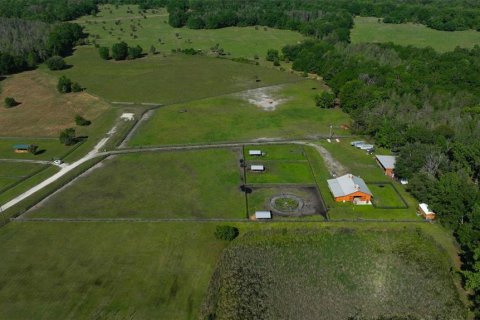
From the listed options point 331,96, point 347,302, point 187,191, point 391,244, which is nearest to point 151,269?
point 187,191

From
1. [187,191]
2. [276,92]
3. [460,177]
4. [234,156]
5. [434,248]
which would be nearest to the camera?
[434,248]

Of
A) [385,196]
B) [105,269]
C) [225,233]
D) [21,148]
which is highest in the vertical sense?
[21,148]

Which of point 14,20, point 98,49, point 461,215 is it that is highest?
point 14,20

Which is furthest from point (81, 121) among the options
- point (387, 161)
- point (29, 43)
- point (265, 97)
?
point (29, 43)

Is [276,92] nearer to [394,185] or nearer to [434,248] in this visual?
[394,185]

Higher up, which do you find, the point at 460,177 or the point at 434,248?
the point at 460,177

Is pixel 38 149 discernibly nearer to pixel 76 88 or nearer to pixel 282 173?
pixel 76 88

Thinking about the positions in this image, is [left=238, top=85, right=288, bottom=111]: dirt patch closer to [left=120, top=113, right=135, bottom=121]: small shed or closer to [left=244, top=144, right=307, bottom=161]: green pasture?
[left=244, top=144, right=307, bottom=161]: green pasture

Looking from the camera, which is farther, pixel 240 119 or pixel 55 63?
pixel 55 63
